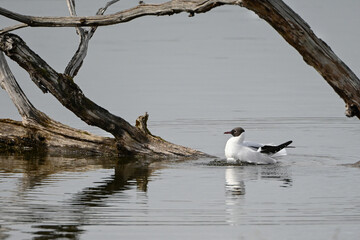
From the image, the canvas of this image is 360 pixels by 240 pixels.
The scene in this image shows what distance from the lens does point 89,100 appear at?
45.3 feet

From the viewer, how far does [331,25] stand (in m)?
29.1

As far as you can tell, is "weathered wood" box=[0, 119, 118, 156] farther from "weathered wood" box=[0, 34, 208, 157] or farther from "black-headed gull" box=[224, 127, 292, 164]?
"black-headed gull" box=[224, 127, 292, 164]

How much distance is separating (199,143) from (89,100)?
8.07 feet

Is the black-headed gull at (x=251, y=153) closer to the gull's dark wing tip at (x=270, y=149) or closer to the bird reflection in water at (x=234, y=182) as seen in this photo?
the gull's dark wing tip at (x=270, y=149)

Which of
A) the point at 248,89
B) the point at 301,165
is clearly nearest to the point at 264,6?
the point at 301,165

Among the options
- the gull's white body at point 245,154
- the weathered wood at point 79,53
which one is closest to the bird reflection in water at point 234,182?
the gull's white body at point 245,154

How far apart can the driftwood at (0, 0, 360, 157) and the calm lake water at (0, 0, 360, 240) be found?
1.34ft

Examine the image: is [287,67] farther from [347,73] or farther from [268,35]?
[347,73]

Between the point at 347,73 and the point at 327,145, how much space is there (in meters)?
3.64

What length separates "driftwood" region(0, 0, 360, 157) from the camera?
1134 centimetres

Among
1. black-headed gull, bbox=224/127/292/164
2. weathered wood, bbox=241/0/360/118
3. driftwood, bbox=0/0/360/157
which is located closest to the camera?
weathered wood, bbox=241/0/360/118

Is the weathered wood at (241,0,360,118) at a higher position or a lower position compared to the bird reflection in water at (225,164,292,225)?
higher

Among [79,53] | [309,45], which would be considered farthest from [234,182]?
[79,53]

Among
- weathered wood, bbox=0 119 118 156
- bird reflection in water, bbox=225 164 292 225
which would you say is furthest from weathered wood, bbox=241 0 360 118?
weathered wood, bbox=0 119 118 156
